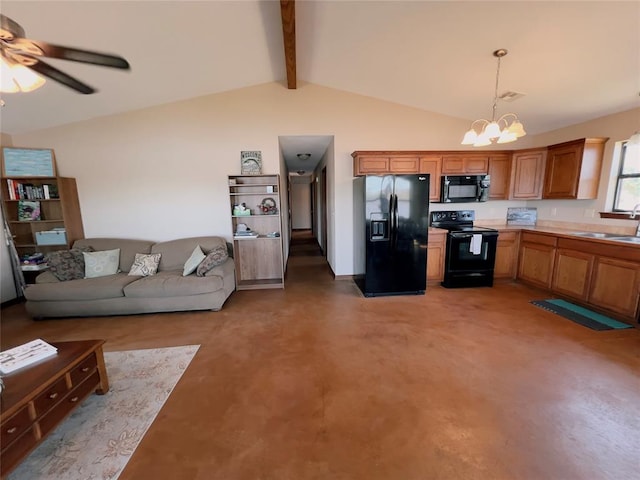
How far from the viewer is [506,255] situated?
434 centimetres

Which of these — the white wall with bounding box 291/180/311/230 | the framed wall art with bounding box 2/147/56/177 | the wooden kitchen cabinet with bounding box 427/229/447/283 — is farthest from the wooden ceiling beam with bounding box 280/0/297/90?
the white wall with bounding box 291/180/311/230

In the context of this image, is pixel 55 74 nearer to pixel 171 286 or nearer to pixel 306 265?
pixel 171 286

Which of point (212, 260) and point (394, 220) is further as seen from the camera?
point (394, 220)

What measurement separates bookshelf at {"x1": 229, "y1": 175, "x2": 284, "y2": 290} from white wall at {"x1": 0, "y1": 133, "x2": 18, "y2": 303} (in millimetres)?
3139

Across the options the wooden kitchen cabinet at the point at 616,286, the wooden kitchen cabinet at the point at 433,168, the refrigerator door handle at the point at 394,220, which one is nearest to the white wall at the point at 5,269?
the refrigerator door handle at the point at 394,220

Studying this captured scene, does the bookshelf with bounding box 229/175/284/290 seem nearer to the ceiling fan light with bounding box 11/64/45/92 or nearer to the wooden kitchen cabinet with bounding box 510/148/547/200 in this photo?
the ceiling fan light with bounding box 11/64/45/92

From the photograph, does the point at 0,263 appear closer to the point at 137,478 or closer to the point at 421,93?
the point at 137,478

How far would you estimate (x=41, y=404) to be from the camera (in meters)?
1.53

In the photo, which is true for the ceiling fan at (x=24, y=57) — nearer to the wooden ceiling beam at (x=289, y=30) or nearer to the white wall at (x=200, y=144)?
the wooden ceiling beam at (x=289, y=30)

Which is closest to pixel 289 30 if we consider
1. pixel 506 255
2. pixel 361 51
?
pixel 361 51

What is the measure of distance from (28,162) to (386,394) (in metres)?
5.49

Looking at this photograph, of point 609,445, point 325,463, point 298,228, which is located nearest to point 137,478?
point 325,463

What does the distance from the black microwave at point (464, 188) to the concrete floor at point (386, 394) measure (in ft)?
5.76

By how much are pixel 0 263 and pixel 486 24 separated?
6557 mm
